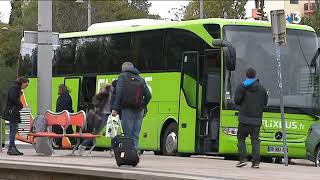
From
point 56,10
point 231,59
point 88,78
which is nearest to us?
point 231,59

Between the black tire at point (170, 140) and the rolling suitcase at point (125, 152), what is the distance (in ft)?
22.2

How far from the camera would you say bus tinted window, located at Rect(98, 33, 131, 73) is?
22938 millimetres

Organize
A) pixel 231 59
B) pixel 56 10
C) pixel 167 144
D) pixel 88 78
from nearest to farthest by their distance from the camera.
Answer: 1. pixel 231 59
2. pixel 167 144
3. pixel 88 78
4. pixel 56 10

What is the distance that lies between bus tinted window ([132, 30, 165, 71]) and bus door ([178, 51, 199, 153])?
118cm

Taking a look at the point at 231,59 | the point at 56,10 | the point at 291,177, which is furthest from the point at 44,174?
the point at 56,10

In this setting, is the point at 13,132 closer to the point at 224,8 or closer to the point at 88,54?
the point at 88,54

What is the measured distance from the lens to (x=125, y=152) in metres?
13.5

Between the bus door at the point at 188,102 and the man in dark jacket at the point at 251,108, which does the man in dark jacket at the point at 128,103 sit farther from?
the bus door at the point at 188,102

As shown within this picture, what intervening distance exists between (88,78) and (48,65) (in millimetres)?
5801

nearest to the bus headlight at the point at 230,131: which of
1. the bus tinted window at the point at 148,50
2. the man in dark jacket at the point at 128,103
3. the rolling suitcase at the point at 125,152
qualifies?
the bus tinted window at the point at 148,50

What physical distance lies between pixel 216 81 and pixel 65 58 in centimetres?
797

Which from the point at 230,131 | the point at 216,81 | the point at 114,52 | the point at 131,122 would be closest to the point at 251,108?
the point at 131,122

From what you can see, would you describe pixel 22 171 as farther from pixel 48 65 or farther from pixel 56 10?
pixel 56 10

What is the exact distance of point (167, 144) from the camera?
819 inches
